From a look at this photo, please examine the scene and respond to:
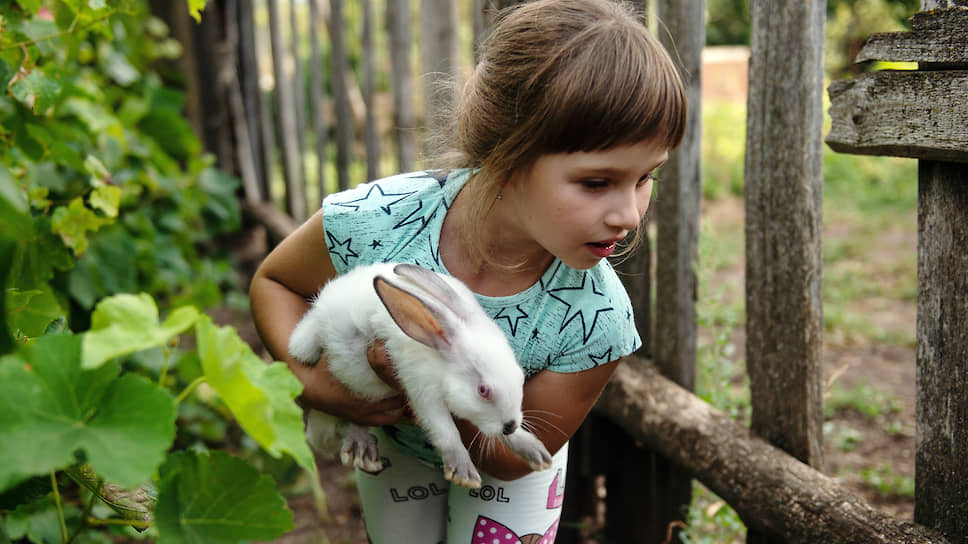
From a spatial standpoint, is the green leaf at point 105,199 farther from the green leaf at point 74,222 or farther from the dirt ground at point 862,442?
the dirt ground at point 862,442

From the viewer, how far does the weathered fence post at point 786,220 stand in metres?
2.10

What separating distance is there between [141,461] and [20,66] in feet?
4.13

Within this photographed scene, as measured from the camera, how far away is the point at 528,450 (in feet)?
5.41

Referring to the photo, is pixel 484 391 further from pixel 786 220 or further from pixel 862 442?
pixel 862 442

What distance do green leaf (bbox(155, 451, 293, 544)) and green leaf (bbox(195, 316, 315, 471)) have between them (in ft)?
0.31

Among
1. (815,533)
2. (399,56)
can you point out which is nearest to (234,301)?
(399,56)

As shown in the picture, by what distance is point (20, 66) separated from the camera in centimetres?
180

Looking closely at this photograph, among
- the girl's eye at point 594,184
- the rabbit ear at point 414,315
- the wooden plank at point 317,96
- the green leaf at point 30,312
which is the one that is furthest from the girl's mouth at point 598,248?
the wooden plank at point 317,96

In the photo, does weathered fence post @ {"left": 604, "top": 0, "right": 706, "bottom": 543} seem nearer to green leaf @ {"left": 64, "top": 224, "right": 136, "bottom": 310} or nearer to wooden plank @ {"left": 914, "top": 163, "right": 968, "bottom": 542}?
wooden plank @ {"left": 914, "top": 163, "right": 968, "bottom": 542}

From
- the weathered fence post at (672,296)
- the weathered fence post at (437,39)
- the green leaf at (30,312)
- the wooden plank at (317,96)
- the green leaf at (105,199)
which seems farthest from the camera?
the wooden plank at (317,96)

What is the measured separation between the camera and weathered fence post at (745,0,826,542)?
6.89ft

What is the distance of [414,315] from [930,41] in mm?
1187

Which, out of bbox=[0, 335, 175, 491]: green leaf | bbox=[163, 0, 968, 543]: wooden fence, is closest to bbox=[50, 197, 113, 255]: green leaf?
bbox=[163, 0, 968, 543]: wooden fence

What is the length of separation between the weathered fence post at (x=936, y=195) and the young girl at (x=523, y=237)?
18.8 inches
